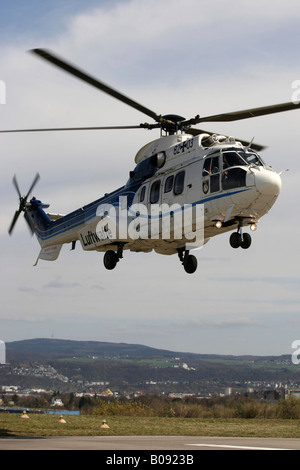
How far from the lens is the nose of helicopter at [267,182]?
712 inches

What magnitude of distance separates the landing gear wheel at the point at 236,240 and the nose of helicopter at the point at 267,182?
1.69 meters

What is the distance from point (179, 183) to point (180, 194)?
15.0 inches

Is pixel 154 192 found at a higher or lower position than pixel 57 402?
higher

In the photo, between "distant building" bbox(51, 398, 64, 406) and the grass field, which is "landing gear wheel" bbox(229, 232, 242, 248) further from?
"distant building" bbox(51, 398, 64, 406)

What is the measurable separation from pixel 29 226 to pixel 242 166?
15483mm

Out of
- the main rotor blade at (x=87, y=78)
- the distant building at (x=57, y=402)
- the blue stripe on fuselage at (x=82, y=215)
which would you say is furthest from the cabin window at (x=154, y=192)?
the distant building at (x=57, y=402)

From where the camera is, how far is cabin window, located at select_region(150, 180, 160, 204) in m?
21.2

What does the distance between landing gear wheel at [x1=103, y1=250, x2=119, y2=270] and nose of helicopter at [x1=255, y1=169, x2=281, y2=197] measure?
756cm

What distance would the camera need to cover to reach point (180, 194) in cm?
2023

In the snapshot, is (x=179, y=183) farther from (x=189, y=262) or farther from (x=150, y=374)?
(x=150, y=374)

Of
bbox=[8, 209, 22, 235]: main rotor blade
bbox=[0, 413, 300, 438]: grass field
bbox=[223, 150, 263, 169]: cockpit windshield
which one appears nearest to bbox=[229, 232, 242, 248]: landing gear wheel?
bbox=[223, 150, 263, 169]: cockpit windshield

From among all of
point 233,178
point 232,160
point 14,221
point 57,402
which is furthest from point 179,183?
point 57,402

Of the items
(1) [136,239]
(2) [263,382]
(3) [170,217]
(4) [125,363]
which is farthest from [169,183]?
(4) [125,363]

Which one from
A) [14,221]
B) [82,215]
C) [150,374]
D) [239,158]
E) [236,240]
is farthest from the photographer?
[150,374]
